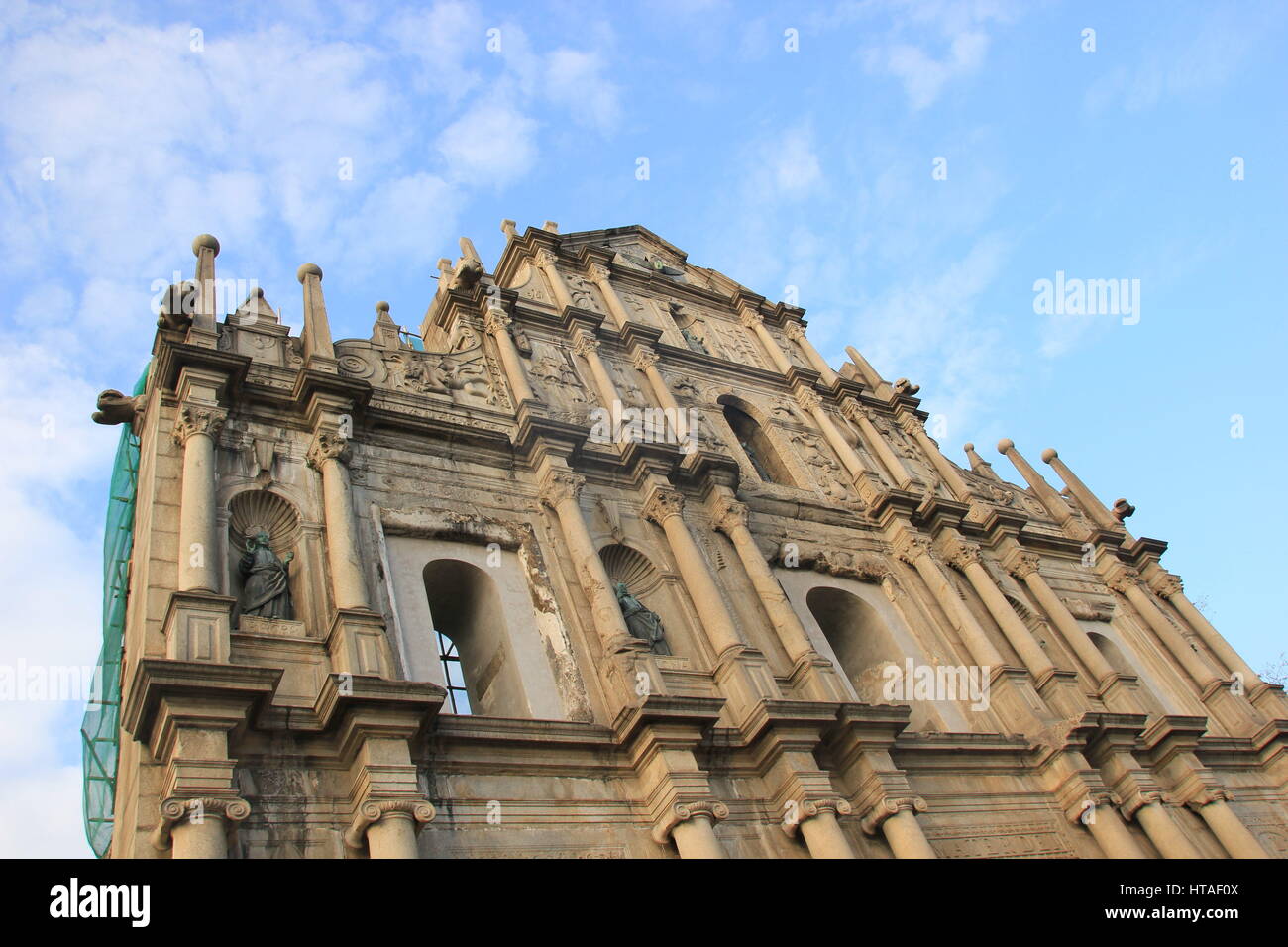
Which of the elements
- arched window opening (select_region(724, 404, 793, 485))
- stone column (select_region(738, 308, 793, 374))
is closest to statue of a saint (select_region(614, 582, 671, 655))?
arched window opening (select_region(724, 404, 793, 485))

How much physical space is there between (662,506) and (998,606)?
617 cm

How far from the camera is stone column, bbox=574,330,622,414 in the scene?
17109 mm

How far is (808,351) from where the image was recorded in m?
23.4

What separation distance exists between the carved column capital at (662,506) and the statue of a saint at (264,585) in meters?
5.33

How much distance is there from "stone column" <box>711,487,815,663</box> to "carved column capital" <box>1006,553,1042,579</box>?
601 centimetres

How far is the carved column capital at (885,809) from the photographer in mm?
11656

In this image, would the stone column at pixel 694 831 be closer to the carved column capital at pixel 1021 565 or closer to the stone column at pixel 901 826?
the stone column at pixel 901 826

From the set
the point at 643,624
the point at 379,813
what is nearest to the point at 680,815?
the point at 379,813

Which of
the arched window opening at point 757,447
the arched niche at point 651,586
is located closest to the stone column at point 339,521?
the arched niche at point 651,586

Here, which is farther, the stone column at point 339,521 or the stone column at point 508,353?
the stone column at point 508,353

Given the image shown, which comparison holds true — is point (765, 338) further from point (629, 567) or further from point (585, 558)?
point (585, 558)

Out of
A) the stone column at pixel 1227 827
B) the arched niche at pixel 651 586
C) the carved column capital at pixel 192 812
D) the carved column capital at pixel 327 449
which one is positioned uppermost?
the carved column capital at pixel 327 449
